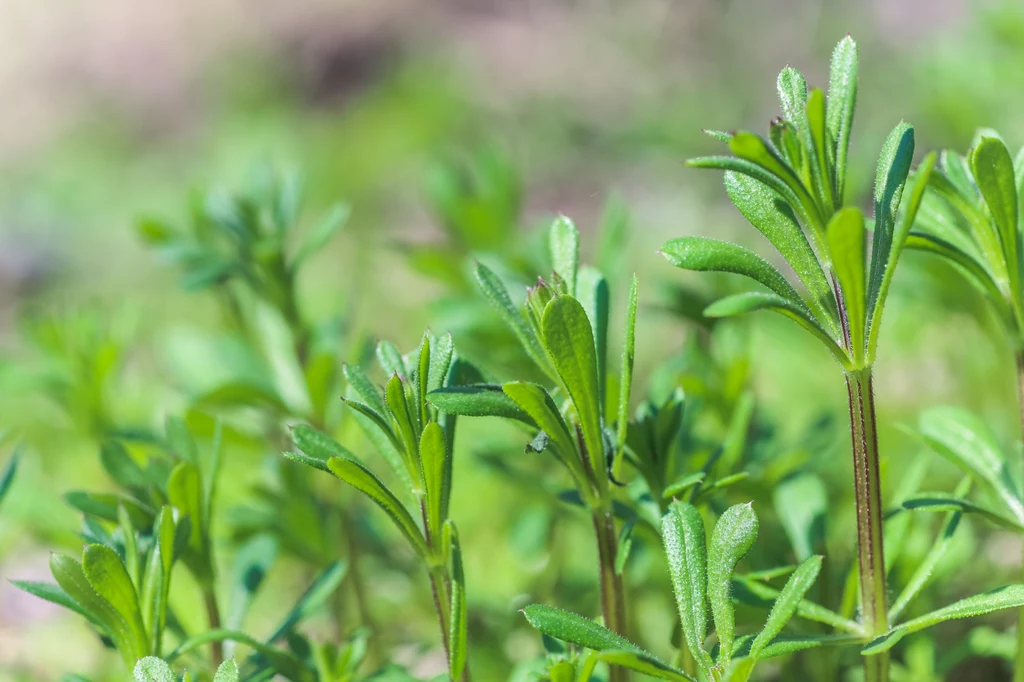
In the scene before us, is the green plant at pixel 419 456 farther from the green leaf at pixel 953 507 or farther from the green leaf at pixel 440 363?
the green leaf at pixel 953 507

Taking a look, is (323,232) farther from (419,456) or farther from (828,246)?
(828,246)

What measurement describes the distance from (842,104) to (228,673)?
68cm

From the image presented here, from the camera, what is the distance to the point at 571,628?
795 mm

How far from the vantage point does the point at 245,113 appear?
527 cm

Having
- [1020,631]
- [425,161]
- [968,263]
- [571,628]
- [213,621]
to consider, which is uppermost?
[425,161]

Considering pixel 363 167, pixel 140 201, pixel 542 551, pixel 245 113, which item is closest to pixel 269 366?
pixel 542 551

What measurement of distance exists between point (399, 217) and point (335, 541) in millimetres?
3056

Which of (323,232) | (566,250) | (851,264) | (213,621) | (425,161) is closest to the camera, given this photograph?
(851,264)

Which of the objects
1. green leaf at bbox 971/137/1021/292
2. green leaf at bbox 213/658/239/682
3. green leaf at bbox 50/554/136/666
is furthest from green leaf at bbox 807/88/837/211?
green leaf at bbox 50/554/136/666

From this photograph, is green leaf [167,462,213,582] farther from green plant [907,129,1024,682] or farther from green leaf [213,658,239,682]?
green plant [907,129,1024,682]

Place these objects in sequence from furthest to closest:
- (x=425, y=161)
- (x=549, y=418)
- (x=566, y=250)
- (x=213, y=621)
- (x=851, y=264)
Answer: (x=425, y=161), (x=213, y=621), (x=566, y=250), (x=549, y=418), (x=851, y=264)

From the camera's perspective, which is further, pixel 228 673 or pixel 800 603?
pixel 800 603

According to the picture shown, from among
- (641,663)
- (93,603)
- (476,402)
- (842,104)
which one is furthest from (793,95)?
(93,603)

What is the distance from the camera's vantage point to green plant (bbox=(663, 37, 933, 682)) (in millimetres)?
780
